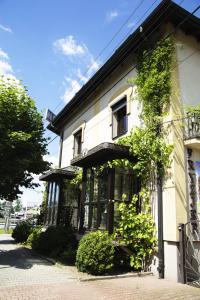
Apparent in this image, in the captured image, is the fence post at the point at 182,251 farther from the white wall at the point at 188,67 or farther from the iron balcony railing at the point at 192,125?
the white wall at the point at 188,67

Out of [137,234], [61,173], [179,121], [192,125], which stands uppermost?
[179,121]

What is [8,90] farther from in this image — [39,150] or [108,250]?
[108,250]

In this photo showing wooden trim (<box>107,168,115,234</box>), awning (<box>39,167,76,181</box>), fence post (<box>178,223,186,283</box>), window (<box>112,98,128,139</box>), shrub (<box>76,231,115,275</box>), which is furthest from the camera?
awning (<box>39,167,76,181</box>)

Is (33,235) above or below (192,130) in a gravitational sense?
below

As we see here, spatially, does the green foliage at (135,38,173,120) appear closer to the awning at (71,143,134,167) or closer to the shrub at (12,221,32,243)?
the awning at (71,143,134,167)

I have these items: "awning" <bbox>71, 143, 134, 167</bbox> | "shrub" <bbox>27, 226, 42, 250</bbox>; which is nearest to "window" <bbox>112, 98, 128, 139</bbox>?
"awning" <bbox>71, 143, 134, 167</bbox>

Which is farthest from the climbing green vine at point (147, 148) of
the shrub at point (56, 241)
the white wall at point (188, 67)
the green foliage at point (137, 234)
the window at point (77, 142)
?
the window at point (77, 142)

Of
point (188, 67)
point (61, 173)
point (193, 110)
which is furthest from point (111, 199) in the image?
point (188, 67)

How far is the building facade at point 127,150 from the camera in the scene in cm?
839

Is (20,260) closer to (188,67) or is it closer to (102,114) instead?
(102,114)

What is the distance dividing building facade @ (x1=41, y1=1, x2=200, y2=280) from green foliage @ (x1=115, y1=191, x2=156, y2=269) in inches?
12.7

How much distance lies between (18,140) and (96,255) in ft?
14.8

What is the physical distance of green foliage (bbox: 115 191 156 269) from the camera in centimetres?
862

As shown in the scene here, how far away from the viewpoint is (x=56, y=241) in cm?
1114
